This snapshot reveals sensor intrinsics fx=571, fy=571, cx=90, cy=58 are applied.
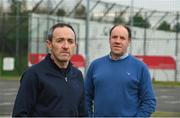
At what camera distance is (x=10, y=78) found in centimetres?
3027

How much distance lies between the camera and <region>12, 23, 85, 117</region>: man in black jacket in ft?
11.5

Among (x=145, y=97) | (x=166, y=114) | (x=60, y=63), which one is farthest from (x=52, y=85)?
(x=166, y=114)

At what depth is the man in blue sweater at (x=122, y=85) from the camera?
4.87 meters

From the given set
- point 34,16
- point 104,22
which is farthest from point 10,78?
point 104,22

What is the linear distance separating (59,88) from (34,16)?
25712mm

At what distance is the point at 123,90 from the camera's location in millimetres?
4863

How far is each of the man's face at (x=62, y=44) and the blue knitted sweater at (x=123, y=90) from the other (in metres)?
1.35

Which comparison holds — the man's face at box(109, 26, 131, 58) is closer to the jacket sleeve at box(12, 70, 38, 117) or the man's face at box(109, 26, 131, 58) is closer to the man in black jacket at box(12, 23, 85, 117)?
the man in black jacket at box(12, 23, 85, 117)

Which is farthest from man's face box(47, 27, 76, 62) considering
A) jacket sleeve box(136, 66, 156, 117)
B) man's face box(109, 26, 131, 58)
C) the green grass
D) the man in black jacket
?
the green grass

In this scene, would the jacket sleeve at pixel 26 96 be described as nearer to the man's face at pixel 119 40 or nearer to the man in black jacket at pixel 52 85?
the man in black jacket at pixel 52 85

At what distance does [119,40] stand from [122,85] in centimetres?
38

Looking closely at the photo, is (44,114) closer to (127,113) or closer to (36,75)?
(36,75)

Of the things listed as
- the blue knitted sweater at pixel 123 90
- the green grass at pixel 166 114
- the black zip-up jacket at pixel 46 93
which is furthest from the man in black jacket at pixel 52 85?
the green grass at pixel 166 114

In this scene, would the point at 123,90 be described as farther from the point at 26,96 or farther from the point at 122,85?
the point at 26,96
